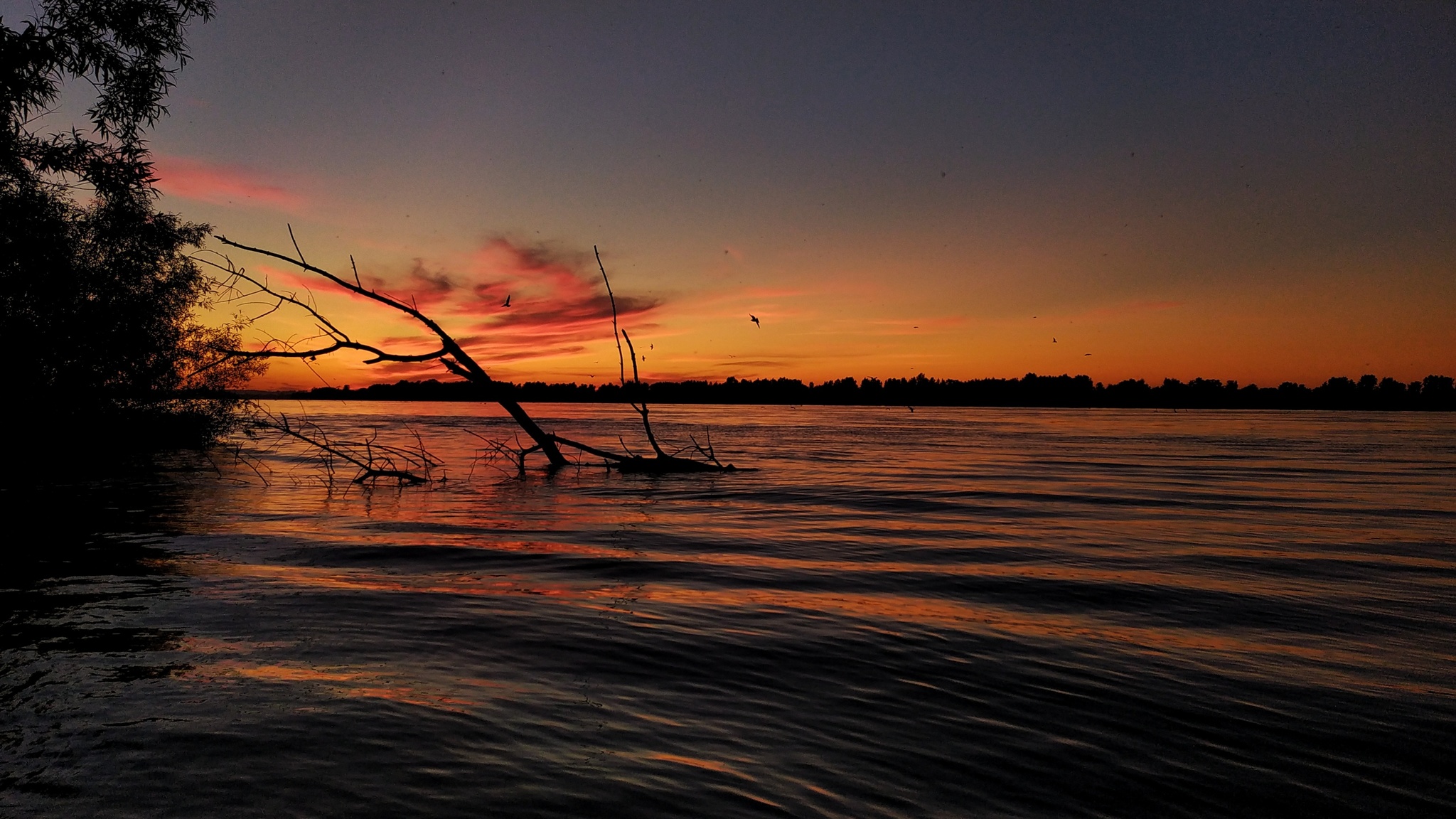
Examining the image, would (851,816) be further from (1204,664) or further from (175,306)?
(175,306)

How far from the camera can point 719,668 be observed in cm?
619

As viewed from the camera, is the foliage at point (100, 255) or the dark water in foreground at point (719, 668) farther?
the foliage at point (100, 255)

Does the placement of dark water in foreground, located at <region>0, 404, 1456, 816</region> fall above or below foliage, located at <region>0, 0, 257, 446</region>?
below

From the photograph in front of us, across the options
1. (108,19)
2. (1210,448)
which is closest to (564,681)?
(108,19)

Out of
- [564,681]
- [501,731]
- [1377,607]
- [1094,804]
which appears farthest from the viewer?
[1377,607]

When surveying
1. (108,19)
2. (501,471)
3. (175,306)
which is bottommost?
(501,471)

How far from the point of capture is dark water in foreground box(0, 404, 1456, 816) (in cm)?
407

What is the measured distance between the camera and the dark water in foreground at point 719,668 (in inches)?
160

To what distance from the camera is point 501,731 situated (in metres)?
4.69

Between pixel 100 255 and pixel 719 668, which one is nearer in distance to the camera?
pixel 719 668

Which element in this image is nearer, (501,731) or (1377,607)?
(501,731)

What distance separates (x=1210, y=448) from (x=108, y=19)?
51924 mm

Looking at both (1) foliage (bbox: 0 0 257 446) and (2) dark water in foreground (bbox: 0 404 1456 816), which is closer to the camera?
(2) dark water in foreground (bbox: 0 404 1456 816)

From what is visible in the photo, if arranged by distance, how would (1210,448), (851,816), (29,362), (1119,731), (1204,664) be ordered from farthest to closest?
(1210,448) → (29,362) → (1204,664) → (1119,731) → (851,816)
